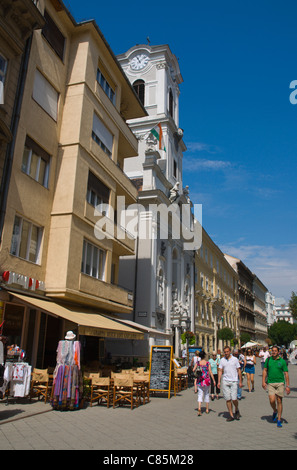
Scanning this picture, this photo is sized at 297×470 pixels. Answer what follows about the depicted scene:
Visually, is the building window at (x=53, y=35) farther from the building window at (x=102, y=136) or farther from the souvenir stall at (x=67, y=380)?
the souvenir stall at (x=67, y=380)

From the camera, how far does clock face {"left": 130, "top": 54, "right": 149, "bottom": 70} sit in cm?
3706

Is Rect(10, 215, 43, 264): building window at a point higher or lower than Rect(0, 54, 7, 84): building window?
lower

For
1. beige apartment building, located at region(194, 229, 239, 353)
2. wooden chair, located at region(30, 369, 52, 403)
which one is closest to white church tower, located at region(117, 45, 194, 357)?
beige apartment building, located at region(194, 229, 239, 353)

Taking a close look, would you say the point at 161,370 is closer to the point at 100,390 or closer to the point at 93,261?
the point at 100,390

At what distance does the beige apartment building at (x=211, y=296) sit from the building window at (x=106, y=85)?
2530 centimetres

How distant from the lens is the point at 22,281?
1314 centimetres

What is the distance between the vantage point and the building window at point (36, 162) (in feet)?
47.4

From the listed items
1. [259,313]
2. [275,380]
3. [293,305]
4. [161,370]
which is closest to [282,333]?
[259,313]

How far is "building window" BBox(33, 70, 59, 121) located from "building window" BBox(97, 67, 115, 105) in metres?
3.78

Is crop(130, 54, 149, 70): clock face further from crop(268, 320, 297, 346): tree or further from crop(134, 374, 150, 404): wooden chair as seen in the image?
crop(268, 320, 297, 346): tree

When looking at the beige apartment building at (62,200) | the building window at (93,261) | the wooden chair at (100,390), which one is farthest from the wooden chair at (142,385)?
the building window at (93,261)

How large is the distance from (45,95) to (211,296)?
38328 mm

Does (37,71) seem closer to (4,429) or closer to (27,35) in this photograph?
(27,35)

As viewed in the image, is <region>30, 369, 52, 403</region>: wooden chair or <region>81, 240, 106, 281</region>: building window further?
<region>81, 240, 106, 281</region>: building window
